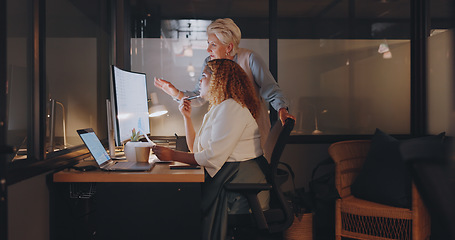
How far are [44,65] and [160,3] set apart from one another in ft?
6.09

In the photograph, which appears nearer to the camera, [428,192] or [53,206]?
[428,192]

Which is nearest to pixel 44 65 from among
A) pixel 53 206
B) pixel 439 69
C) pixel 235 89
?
pixel 53 206

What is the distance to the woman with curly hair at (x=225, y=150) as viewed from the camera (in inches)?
79.3

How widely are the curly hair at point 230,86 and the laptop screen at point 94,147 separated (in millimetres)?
679

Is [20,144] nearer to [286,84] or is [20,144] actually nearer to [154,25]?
[154,25]

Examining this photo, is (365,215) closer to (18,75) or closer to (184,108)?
(184,108)

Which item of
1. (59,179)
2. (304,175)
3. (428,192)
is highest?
(428,192)

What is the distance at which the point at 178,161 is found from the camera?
2117mm

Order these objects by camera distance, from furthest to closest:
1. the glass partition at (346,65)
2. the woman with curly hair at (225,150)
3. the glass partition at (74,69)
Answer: the glass partition at (346,65)
the glass partition at (74,69)
the woman with curly hair at (225,150)

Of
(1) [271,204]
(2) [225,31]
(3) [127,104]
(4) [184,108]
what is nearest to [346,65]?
(2) [225,31]

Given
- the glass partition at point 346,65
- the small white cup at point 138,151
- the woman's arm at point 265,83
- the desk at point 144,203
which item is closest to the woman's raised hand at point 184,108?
the small white cup at point 138,151

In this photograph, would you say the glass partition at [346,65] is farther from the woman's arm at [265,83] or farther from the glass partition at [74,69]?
the glass partition at [74,69]

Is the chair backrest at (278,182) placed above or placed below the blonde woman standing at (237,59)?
below

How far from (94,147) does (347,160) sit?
6.88ft
